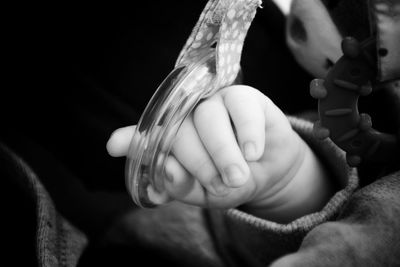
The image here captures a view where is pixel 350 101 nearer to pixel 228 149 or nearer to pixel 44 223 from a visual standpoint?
pixel 228 149

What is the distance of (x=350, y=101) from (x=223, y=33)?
114 millimetres

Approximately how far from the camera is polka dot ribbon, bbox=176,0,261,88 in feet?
1.27

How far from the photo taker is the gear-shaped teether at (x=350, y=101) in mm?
372

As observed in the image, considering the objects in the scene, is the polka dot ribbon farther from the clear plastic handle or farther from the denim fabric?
the denim fabric

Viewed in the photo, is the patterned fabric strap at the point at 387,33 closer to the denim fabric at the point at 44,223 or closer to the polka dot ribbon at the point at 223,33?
the polka dot ribbon at the point at 223,33

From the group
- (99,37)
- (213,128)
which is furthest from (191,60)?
(99,37)

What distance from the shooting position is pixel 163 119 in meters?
0.38

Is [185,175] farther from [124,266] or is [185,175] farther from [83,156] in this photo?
[83,156]

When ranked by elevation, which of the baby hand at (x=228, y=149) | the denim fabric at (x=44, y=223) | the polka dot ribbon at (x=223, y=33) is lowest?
the denim fabric at (x=44, y=223)

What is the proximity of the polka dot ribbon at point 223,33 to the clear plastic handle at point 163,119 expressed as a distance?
11mm

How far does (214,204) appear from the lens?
1.42 feet

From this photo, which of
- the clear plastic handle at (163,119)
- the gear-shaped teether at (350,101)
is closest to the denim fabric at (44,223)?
the clear plastic handle at (163,119)

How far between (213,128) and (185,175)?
0.16 ft

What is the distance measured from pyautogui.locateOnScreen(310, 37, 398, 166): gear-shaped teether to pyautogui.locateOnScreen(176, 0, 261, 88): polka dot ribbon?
72 mm
